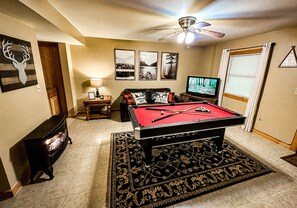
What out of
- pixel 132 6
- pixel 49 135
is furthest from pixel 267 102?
pixel 49 135

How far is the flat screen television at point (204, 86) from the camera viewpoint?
4.30 m

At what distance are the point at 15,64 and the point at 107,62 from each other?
112 inches

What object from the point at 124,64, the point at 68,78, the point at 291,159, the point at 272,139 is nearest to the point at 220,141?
the point at 291,159

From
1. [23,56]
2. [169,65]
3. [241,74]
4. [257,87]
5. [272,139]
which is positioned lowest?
[272,139]

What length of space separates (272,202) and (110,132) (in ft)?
10.1

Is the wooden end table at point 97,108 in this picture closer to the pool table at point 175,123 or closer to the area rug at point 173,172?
the area rug at point 173,172

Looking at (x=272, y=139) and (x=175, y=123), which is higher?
(x=175, y=123)

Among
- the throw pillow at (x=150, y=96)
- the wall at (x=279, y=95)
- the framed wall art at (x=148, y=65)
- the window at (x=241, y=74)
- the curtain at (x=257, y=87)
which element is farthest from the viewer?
the framed wall art at (x=148, y=65)

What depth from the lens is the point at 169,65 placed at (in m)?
5.00

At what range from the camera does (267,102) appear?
10.5 feet

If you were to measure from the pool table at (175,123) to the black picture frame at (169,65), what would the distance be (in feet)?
8.09

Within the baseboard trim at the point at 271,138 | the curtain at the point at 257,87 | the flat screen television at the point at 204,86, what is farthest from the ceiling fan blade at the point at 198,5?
the baseboard trim at the point at 271,138

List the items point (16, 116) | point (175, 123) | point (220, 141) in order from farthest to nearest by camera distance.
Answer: point (220, 141)
point (175, 123)
point (16, 116)

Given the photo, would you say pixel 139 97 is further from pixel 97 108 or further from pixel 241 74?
pixel 241 74
